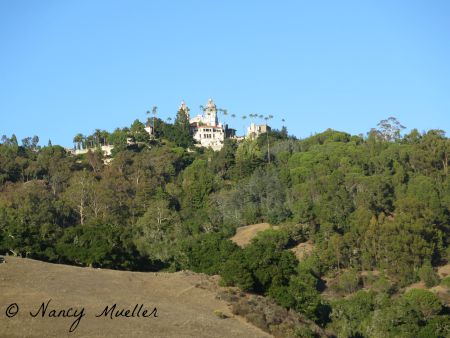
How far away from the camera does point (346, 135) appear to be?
381 ft

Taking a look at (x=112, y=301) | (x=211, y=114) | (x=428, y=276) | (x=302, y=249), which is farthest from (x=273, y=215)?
(x=211, y=114)

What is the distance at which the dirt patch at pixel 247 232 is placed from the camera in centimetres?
8275

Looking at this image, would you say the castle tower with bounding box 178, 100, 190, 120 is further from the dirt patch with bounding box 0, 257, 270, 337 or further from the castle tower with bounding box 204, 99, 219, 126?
the dirt patch with bounding box 0, 257, 270, 337

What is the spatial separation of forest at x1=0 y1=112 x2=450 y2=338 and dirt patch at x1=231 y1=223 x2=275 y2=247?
1073mm

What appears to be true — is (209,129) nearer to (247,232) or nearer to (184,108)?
(184,108)

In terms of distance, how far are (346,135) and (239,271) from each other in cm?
6574

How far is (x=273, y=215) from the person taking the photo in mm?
86750

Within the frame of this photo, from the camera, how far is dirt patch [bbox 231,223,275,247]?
8275 cm

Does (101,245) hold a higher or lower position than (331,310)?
higher

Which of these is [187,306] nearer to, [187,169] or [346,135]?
[187,169]

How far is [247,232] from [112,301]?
138 ft

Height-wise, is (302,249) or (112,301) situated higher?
(302,249)

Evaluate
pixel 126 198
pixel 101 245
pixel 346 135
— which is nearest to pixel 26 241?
pixel 101 245

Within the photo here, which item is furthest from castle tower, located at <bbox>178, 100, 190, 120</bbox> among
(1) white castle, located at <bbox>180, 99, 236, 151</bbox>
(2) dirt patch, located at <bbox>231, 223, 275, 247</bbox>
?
(2) dirt patch, located at <bbox>231, 223, 275, 247</bbox>
